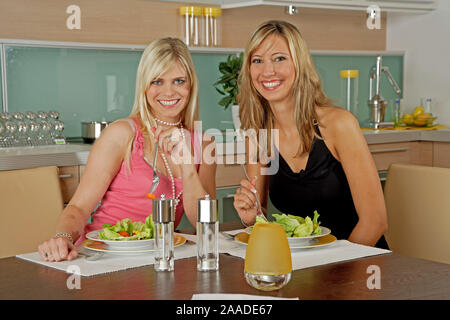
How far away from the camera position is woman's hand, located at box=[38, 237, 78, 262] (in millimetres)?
1404

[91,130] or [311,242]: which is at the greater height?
[91,130]

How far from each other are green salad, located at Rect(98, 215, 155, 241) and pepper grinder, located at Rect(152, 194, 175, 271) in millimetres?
152

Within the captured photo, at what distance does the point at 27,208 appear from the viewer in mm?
1983

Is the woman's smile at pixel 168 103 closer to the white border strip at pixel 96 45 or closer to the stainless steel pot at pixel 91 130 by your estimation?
the stainless steel pot at pixel 91 130

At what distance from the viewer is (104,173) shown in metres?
1.96

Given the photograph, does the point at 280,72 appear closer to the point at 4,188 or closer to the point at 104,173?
the point at 104,173

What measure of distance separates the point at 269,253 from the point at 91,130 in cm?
215

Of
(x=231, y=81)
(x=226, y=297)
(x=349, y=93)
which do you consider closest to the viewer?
(x=226, y=297)

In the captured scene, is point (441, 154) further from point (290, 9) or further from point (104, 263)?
point (104, 263)

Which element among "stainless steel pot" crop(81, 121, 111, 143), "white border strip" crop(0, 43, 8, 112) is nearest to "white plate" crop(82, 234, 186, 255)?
"stainless steel pot" crop(81, 121, 111, 143)

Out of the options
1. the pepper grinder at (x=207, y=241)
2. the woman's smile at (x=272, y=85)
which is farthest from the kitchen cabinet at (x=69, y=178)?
the pepper grinder at (x=207, y=241)

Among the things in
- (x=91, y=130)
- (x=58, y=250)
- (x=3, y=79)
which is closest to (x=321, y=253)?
(x=58, y=250)

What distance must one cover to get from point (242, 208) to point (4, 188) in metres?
0.72
